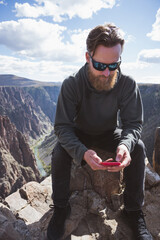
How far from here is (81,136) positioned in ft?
14.1

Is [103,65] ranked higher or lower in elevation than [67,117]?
higher

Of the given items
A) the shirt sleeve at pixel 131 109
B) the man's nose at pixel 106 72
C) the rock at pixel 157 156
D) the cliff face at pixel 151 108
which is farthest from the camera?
the cliff face at pixel 151 108

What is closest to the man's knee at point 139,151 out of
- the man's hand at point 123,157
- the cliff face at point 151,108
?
the man's hand at point 123,157

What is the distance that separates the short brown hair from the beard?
55cm

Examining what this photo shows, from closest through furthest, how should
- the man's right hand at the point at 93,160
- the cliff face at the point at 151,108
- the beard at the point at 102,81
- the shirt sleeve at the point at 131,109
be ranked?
the man's right hand at the point at 93,160, the beard at the point at 102,81, the shirt sleeve at the point at 131,109, the cliff face at the point at 151,108

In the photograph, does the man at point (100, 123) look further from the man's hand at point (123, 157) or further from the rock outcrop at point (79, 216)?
the rock outcrop at point (79, 216)

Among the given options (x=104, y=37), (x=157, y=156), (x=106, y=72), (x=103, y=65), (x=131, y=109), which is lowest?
(x=157, y=156)

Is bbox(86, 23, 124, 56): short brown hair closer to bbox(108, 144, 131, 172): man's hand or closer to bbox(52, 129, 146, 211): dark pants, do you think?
bbox(108, 144, 131, 172): man's hand

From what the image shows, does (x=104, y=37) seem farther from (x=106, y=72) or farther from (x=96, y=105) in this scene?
(x=96, y=105)

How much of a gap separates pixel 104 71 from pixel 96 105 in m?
0.81

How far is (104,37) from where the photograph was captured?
3395mm

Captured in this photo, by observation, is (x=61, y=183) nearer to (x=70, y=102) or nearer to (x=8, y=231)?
(x=8, y=231)

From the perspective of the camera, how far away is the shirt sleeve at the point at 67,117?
3.56 metres

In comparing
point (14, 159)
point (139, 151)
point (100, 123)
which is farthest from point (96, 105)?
point (14, 159)
